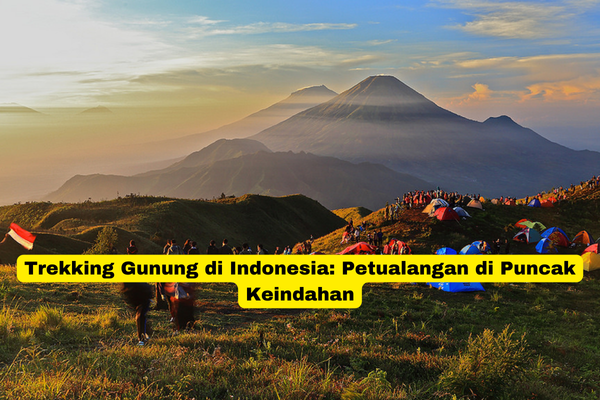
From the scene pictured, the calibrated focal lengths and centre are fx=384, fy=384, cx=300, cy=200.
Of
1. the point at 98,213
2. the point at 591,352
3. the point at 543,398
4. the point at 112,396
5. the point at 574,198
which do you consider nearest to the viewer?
the point at 112,396

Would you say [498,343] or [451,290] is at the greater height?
[498,343]

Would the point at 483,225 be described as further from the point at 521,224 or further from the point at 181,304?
the point at 181,304

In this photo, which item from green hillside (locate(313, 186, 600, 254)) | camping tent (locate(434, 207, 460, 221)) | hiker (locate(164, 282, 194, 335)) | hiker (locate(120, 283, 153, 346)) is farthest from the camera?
camping tent (locate(434, 207, 460, 221))

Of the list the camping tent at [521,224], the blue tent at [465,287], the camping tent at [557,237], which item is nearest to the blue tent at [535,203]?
the camping tent at [521,224]

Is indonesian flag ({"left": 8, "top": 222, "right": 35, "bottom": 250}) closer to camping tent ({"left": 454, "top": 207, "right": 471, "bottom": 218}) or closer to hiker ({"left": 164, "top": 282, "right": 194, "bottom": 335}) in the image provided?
hiker ({"left": 164, "top": 282, "right": 194, "bottom": 335})

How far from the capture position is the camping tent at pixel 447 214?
28681 mm

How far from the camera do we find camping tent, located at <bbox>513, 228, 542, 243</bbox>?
26875mm

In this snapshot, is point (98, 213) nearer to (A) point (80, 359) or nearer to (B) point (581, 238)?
(A) point (80, 359)

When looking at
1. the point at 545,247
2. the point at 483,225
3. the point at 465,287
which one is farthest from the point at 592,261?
the point at 465,287

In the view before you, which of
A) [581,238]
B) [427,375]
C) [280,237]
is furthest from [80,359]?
[280,237]

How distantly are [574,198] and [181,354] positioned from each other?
139ft

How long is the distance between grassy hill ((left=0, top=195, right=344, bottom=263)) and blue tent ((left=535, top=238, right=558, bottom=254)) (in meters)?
27.5

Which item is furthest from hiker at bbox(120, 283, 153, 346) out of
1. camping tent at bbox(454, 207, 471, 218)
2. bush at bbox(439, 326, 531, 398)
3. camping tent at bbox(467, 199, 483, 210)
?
camping tent at bbox(467, 199, 483, 210)

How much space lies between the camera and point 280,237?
186 feet
